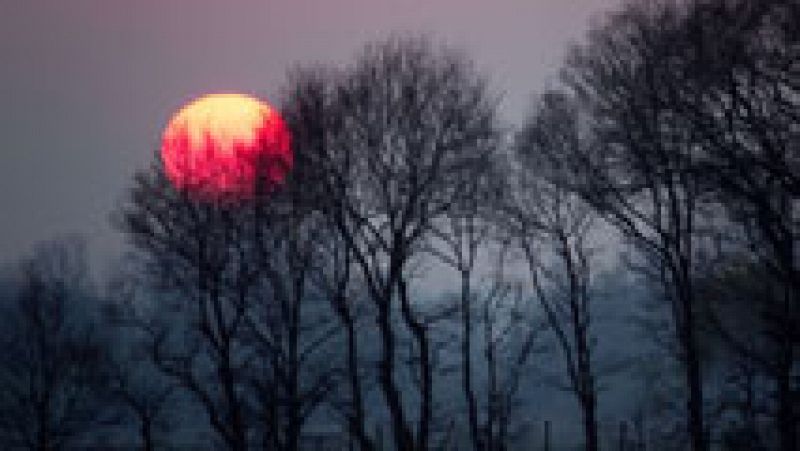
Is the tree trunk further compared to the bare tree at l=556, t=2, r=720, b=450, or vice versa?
the tree trunk

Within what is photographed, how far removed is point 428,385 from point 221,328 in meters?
6.69

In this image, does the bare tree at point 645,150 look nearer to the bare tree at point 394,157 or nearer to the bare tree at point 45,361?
the bare tree at point 394,157

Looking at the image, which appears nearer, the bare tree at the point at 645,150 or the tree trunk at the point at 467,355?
the bare tree at the point at 645,150

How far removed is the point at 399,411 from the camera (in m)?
27.0

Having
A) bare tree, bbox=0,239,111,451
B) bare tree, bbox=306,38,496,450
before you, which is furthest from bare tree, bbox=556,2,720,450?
bare tree, bbox=0,239,111,451

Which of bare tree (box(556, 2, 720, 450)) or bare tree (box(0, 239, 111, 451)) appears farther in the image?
bare tree (box(0, 239, 111, 451))

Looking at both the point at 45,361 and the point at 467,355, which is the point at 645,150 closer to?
the point at 467,355

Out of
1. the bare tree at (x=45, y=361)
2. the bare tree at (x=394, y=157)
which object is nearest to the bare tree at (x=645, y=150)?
the bare tree at (x=394, y=157)

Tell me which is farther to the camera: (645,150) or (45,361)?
(45,361)

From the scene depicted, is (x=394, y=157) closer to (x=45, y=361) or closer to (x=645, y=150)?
(x=645, y=150)

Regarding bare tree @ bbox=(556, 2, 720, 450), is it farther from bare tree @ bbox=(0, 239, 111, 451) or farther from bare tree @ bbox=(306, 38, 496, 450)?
bare tree @ bbox=(0, 239, 111, 451)

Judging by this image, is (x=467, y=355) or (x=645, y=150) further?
(x=467, y=355)

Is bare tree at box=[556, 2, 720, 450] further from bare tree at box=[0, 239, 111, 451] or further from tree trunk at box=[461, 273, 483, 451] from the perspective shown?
bare tree at box=[0, 239, 111, 451]

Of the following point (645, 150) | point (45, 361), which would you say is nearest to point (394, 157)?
point (645, 150)
